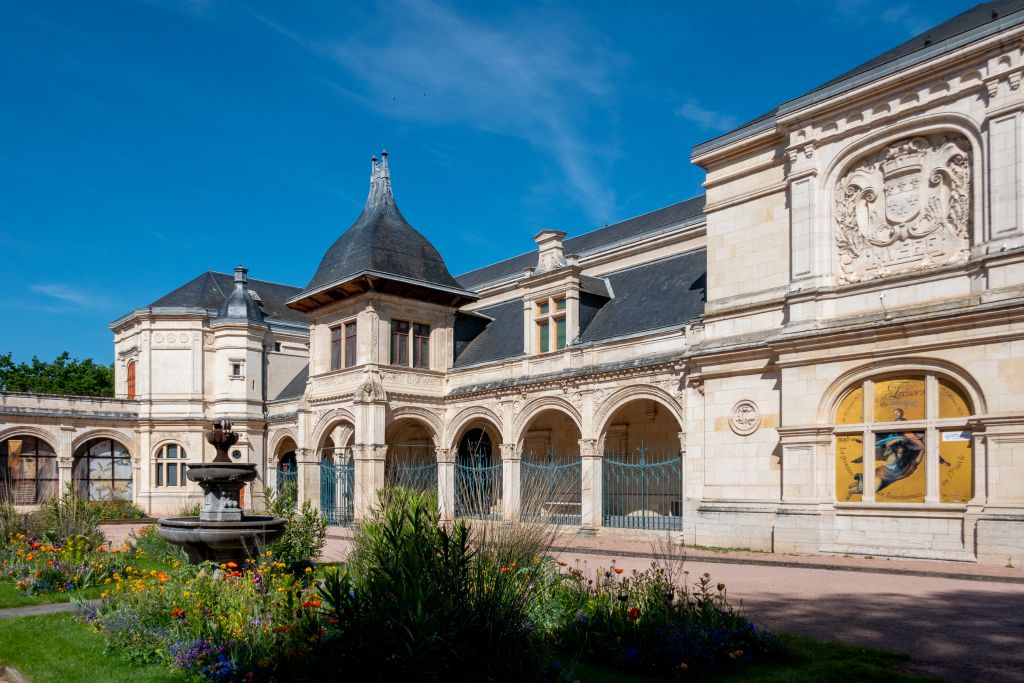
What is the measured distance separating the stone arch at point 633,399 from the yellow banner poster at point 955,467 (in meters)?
5.46

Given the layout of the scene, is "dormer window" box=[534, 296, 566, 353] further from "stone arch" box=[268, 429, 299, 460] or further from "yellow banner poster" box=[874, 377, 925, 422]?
"stone arch" box=[268, 429, 299, 460]

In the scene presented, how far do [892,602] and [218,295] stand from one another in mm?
31998

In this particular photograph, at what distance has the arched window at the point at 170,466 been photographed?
33312 mm

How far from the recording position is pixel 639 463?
2039 cm

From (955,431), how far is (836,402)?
204 centimetres

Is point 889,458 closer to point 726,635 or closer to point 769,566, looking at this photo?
point 769,566

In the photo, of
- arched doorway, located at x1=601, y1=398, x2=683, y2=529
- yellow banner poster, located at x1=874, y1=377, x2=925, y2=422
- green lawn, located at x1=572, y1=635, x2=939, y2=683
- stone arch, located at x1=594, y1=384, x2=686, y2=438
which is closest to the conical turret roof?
arched doorway, located at x1=601, y1=398, x2=683, y2=529

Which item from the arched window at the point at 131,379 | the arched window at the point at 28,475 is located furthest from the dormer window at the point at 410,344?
the arched window at the point at 131,379

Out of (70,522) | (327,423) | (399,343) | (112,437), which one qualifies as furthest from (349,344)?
(112,437)

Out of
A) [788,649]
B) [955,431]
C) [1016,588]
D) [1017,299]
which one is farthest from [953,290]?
[788,649]

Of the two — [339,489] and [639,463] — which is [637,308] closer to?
[639,463]

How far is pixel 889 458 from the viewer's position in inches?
547

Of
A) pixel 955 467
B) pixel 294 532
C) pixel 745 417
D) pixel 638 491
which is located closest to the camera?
pixel 294 532

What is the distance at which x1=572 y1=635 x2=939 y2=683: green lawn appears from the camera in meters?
6.00
